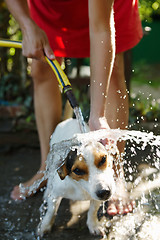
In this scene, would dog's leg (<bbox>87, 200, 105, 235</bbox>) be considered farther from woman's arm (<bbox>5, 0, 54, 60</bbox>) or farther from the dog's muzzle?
woman's arm (<bbox>5, 0, 54, 60</bbox>)

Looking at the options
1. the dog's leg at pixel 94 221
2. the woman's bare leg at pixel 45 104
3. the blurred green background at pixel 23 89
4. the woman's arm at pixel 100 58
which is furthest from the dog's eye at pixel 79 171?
the blurred green background at pixel 23 89

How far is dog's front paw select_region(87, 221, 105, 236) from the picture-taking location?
203cm

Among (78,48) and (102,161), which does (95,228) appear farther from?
(78,48)

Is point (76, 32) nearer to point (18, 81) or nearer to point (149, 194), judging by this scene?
point (149, 194)

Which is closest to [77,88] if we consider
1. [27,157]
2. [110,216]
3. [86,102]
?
[86,102]

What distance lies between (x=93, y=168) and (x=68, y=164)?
0.13 metres

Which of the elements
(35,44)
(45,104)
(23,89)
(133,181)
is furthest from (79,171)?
A: (23,89)

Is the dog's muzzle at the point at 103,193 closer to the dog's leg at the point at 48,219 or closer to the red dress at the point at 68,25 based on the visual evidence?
the dog's leg at the point at 48,219

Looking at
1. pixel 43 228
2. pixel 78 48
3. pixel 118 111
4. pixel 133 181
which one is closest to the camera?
pixel 43 228

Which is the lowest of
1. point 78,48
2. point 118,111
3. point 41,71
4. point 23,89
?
point 23,89

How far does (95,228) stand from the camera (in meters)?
2.04

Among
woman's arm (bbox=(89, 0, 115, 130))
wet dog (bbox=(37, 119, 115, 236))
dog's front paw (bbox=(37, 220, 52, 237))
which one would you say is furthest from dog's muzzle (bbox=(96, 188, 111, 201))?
dog's front paw (bbox=(37, 220, 52, 237))

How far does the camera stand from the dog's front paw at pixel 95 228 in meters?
2.03

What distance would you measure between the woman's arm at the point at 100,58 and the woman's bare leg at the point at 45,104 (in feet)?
2.33
